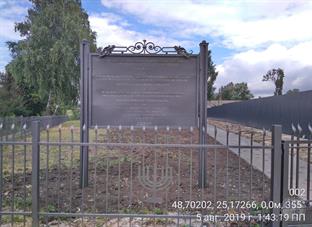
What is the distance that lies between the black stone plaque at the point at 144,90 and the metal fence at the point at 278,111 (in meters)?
7.71

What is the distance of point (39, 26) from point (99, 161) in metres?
27.2

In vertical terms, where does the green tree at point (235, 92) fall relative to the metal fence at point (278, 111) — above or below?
above

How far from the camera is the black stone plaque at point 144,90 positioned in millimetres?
6578

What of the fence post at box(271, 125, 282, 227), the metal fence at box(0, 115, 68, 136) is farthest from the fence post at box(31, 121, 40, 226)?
the fence post at box(271, 125, 282, 227)

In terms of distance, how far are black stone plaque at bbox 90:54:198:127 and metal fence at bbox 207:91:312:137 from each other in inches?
304

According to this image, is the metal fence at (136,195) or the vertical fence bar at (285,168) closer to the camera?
the vertical fence bar at (285,168)

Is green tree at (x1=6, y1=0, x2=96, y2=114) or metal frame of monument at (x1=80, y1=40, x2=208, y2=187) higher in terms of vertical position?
green tree at (x1=6, y1=0, x2=96, y2=114)

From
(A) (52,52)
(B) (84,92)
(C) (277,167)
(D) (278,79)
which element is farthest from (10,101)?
(D) (278,79)

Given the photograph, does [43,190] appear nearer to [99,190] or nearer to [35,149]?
[99,190]

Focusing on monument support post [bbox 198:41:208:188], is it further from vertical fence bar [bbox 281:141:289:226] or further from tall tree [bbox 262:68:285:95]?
tall tree [bbox 262:68:285:95]

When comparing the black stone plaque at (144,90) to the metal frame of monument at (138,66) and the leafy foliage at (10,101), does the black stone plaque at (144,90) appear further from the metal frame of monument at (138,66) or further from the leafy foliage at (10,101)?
the leafy foliage at (10,101)

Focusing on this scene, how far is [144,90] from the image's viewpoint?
21.5 ft

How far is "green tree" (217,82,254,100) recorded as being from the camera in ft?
338

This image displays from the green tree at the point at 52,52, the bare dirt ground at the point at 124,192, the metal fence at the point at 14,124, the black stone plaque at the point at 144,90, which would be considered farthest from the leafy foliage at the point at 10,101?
the black stone plaque at the point at 144,90
